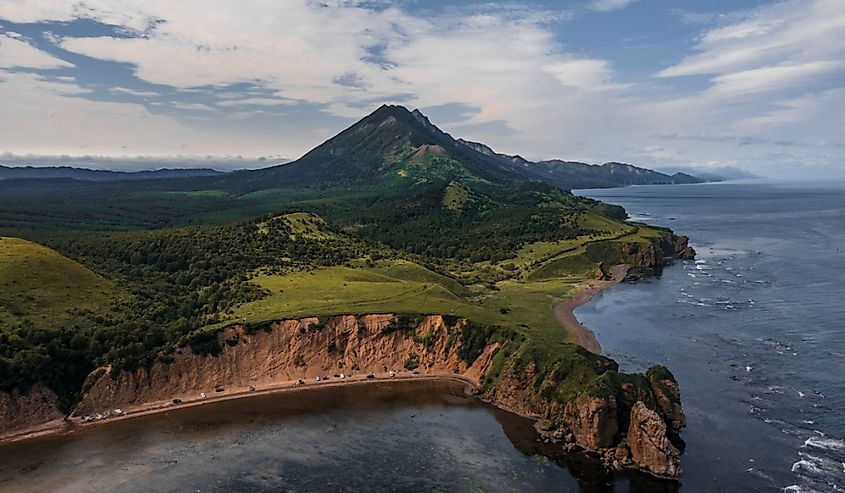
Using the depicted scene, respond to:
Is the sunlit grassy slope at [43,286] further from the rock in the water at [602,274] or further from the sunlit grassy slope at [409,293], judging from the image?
the rock in the water at [602,274]

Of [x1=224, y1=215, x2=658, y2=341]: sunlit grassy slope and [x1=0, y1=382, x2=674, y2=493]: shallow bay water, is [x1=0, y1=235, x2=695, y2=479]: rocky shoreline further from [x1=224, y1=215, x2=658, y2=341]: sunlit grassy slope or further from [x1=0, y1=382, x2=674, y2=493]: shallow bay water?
[x1=224, y1=215, x2=658, y2=341]: sunlit grassy slope

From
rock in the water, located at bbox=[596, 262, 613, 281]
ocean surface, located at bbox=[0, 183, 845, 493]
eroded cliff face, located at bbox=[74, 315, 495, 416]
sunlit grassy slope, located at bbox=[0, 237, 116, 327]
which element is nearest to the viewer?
ocean surface, located at bbox=[0, 183, 845, 493]

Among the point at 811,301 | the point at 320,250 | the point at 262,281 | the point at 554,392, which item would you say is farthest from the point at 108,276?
the point at 811,301

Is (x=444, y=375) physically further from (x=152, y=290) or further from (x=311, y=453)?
(x=152, y=290)

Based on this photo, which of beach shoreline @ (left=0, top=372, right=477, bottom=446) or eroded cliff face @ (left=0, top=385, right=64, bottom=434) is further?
beach shoreline @ (left=0, top=372, right=477, bottom=446)

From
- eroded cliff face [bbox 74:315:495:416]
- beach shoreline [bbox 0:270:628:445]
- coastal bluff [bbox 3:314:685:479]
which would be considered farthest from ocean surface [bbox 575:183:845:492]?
eroded cliff face [bbox 74:315:495:416]

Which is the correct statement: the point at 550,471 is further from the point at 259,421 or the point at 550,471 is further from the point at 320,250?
the point at 320,250
